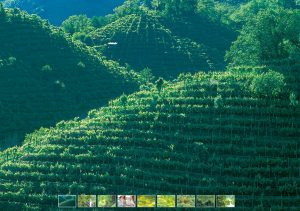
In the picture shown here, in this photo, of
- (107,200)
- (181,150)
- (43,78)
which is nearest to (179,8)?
(43,78)

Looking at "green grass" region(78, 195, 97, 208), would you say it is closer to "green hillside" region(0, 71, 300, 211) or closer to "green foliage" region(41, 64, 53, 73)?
"green hillside" region(0, 71, 300, 211)

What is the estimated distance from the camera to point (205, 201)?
4534 centimetres

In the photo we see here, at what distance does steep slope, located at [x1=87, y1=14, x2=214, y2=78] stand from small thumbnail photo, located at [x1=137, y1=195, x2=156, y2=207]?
43.3 m

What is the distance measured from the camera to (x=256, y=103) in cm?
5194

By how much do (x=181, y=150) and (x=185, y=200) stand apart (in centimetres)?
531

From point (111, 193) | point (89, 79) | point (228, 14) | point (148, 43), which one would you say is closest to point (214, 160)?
point (111, 193)

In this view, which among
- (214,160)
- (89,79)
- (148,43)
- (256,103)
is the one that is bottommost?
(214,160)

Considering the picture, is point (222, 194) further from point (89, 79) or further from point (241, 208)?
point (89, 79)

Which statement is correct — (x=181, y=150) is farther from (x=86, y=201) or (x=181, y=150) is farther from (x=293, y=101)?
(x=293, y=101)

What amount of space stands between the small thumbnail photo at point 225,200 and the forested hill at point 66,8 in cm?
11058

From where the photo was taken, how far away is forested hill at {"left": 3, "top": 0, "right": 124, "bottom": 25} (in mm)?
155625

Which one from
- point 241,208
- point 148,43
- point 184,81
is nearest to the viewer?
point 241,208

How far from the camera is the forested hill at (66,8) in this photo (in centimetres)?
15562

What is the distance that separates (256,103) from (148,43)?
148 ft
